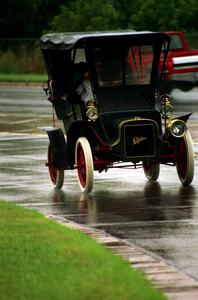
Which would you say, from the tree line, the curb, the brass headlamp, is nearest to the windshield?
the brass headlamp

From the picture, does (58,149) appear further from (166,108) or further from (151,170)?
(166,108)

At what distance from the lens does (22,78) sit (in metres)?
48.4

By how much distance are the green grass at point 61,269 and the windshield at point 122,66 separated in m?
4.77

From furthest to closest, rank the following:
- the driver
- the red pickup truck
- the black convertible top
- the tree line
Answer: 1. the tree line
2. the red pickup truck
3. the driver
4. the black convertible top

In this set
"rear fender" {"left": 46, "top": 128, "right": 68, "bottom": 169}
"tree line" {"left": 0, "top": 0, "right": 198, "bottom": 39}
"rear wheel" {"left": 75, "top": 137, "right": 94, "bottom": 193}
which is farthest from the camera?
"tree line" {"left": 0, "top": 0, "right": 198, "bottom": 39}

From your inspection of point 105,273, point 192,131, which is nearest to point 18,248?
point 105,273

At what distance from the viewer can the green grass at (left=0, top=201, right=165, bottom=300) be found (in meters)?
7.68

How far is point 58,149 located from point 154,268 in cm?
648

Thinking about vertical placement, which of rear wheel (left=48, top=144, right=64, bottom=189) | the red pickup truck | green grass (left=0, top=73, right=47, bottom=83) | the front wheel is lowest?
green grass (left=0, top=73, right=47, bottom=83)

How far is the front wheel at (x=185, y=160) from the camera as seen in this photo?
14.8 m

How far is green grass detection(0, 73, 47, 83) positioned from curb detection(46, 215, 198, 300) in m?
35.3

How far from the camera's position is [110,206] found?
44.0 ft

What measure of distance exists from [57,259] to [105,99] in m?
6.46

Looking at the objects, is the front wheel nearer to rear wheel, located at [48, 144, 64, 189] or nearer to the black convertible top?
the black convertible top
